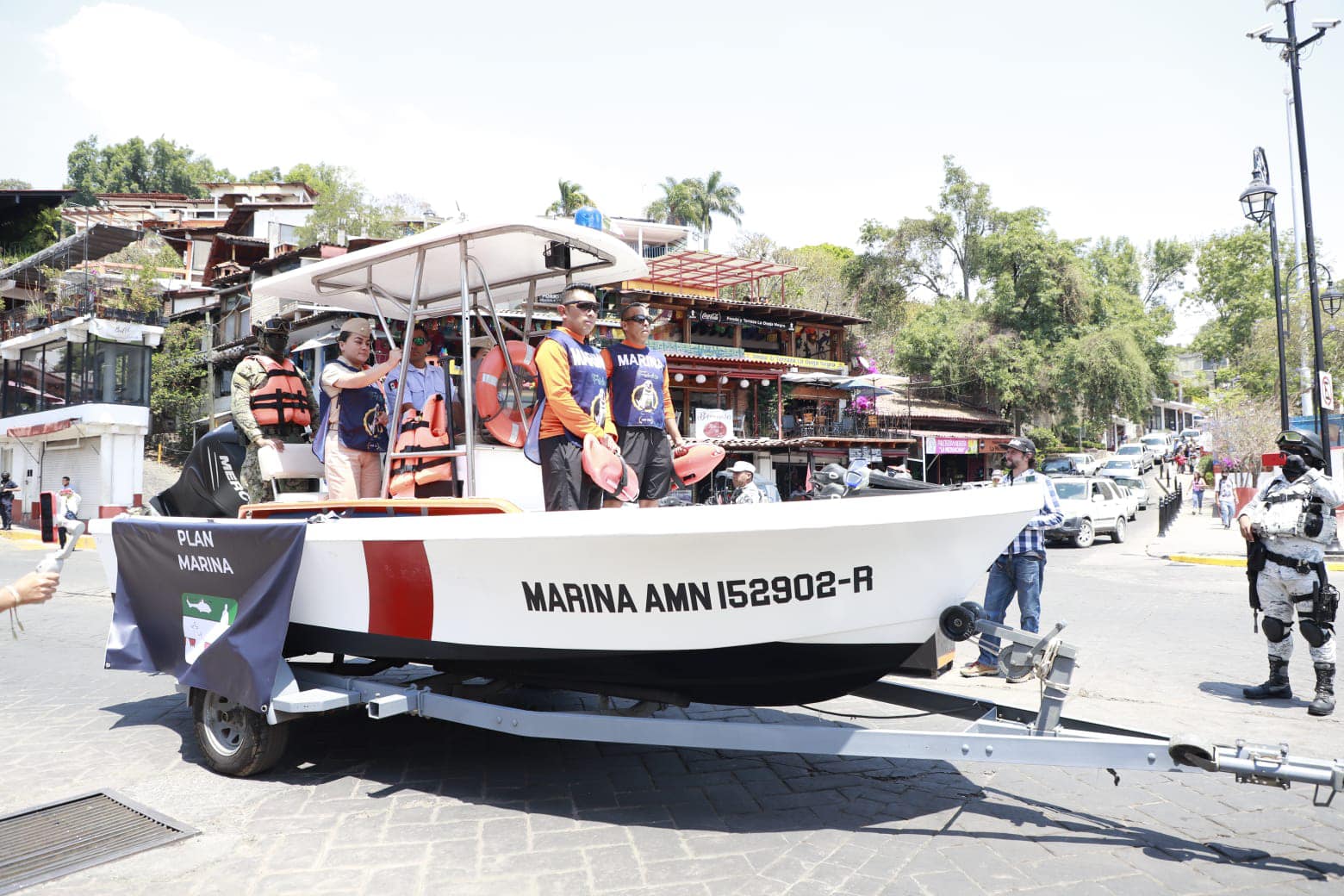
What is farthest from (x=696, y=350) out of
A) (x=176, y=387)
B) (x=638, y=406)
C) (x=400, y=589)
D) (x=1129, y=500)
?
(x=400, y=589)

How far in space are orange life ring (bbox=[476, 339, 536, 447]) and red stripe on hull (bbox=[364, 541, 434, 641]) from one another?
1.04 metres

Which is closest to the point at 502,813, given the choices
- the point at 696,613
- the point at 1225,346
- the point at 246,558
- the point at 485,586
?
the point at 485,586

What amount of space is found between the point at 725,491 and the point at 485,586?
3536 millimetres

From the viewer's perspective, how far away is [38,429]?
27.7 meters

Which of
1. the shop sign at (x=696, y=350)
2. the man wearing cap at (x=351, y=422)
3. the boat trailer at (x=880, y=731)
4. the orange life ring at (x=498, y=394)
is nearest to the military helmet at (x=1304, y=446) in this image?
the boat trailer at (x=880, y=731)

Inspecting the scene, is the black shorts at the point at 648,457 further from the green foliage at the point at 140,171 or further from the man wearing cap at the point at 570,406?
the green foliage at the point at 140,171

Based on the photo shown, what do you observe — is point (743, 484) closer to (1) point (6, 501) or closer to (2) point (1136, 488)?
(2) point (1136, 488)

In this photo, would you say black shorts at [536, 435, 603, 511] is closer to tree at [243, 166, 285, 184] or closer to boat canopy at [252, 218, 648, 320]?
boat canopy at [252, 218, 648, 320]

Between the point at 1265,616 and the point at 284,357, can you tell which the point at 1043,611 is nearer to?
the point at 1265,616

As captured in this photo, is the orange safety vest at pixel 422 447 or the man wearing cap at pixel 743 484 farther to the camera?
the man wearing cap at pixel 743 484

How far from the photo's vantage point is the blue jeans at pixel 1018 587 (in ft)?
20.3

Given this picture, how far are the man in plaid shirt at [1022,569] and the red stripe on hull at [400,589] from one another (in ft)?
13.3

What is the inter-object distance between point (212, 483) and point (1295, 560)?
6.73 m

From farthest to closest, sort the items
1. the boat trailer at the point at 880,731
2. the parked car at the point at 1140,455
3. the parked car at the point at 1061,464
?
1. the parked car at the point at 1140,455
2. the parked car at the point at 1061,464
3. the boat trailer at the point at 880,731
